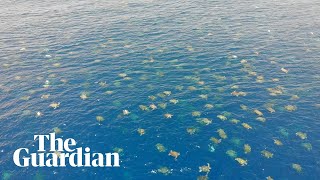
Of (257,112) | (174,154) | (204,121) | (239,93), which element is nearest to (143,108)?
(204,121)

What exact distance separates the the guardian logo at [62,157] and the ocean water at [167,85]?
94cm

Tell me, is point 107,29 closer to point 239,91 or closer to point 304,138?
point 239,91

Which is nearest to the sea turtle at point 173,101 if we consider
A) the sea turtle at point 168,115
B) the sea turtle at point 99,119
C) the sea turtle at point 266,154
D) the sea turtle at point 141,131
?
the sea turtle at point 168,115

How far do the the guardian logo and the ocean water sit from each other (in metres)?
0.94

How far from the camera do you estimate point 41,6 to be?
9512cm

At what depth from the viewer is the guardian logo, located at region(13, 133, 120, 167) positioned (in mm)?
40250

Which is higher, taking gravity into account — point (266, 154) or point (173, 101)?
point (173, 101)

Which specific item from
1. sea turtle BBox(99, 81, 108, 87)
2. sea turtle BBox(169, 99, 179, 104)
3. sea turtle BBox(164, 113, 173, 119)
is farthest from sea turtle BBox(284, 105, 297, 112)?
sea turtle BBox(99, 81, 108, 87)

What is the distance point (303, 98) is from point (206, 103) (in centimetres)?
1577

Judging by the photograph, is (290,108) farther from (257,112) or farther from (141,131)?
(141,131)

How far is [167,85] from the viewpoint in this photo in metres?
55.3

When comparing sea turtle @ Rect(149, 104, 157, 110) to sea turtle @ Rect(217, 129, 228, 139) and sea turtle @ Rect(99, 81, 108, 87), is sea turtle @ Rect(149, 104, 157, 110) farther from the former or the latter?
sea turtle @ Rect(217, 129, 228, 139)

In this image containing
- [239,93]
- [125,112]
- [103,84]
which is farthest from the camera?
[103,84]

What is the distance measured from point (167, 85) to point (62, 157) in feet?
72.2
